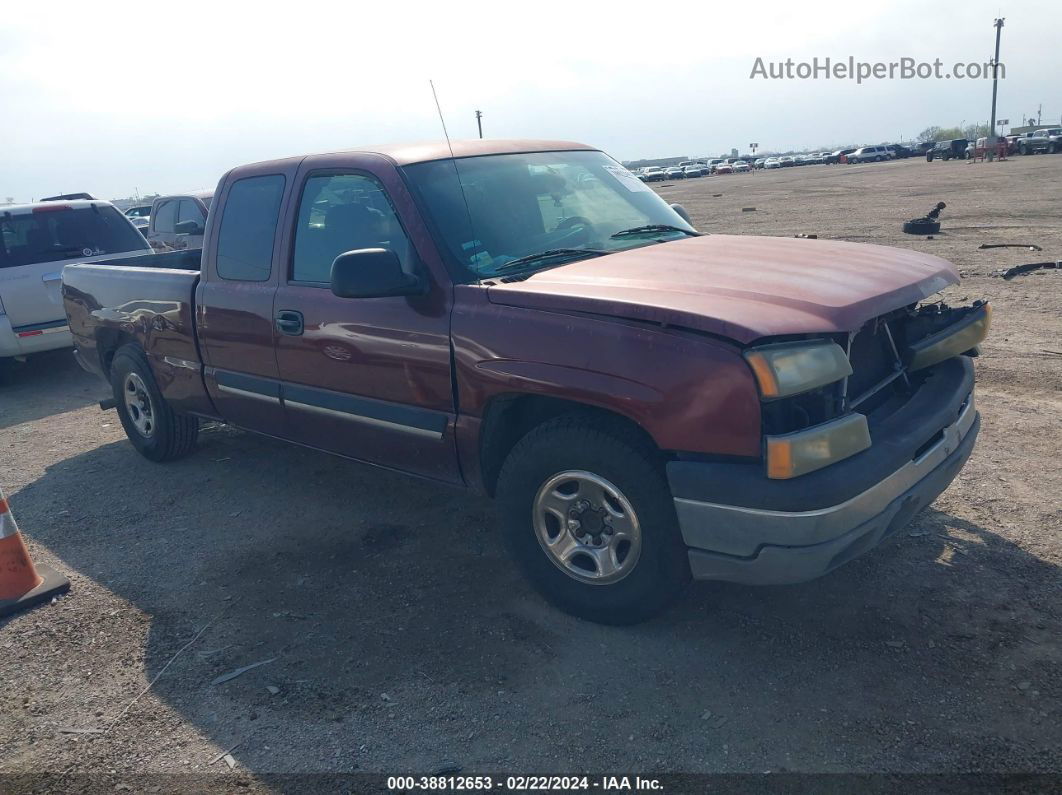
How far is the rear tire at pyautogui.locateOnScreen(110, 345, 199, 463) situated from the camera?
19.2ft

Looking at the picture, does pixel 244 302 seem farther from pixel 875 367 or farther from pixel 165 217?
pixel 165 217

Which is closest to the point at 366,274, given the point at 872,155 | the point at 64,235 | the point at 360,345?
the point at 360,345

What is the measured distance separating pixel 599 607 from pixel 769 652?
685 millimetres

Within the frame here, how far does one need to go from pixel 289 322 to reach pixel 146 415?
2.35 m

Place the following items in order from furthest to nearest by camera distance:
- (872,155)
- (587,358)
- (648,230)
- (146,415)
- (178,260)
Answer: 1. (872,155)
2. (178,260)
3. (146,415)
4. (648,230)
5. (587,358)

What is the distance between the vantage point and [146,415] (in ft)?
20.0

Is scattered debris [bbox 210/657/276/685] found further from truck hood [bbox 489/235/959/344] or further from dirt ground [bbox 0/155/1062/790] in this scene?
truck hood [bbox 489/235/959/344]

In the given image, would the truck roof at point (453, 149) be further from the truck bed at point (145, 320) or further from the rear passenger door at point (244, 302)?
the truck bed at point (145, 320)

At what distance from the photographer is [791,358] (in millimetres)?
2895

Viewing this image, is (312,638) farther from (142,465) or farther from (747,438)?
(142,465)

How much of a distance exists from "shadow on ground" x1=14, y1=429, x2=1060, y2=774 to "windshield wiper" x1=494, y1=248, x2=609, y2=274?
4.80ft

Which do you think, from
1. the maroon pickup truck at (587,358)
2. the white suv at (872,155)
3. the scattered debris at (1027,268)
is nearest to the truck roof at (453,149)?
the maroon pickup truck at (587,358)

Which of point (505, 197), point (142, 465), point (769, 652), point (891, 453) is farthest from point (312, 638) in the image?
point (142, 465)

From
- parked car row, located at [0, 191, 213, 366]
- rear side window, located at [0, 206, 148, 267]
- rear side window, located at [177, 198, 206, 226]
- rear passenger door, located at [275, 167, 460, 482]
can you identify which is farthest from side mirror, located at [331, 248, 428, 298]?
rear side window, located at [177, 198, 206, 226]
